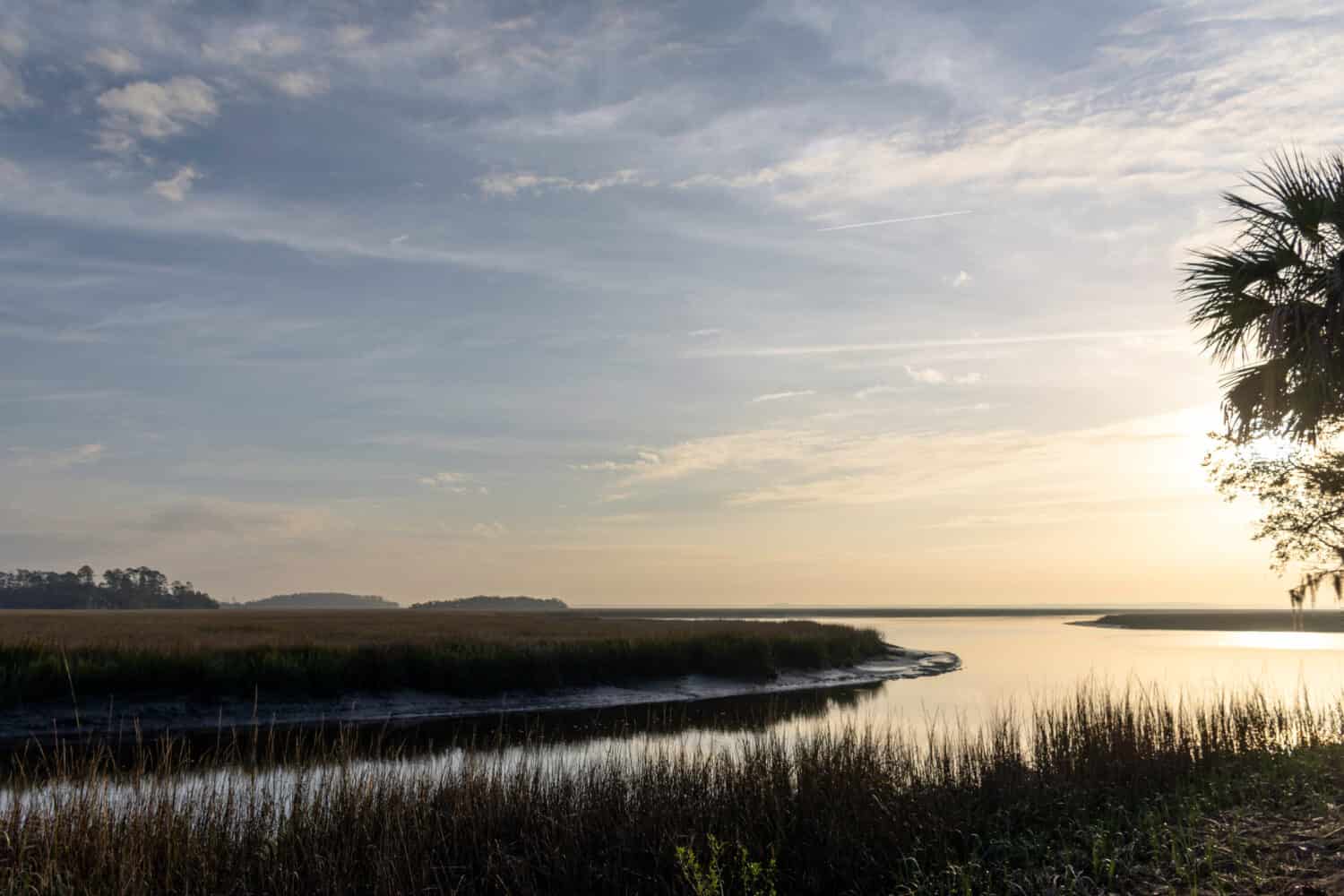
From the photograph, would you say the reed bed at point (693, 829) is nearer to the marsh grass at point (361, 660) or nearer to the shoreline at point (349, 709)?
the shoreline at point (349, 709)

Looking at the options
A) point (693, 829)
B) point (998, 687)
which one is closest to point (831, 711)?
point (998, 687)

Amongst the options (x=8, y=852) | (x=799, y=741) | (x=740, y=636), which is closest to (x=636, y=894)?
(x=799, y=741)

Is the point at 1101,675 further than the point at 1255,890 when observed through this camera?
Yes

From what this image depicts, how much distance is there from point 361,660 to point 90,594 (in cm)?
17522

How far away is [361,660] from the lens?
3005 cm

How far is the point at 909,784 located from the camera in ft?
42.7

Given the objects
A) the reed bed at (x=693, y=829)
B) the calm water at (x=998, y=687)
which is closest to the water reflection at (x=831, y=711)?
the calm water at (x=998, y=687)

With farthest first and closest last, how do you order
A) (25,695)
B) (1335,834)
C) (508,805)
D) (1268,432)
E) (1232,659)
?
(1232,659)
(25,695)
(1268,432)
(508,805)
(1335,834)

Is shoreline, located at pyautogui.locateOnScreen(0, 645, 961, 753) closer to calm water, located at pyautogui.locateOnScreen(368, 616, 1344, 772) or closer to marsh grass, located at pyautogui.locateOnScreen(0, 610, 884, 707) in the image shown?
marsh grass, located at pyautogui.locateOnScreen(0, 610, 884, 707)

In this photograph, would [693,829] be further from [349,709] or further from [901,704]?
[901,704]

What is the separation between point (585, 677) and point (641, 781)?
21.7m

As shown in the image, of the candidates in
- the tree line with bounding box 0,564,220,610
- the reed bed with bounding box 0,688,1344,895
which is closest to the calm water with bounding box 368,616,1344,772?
the reed bed with bounding box 0,688,1344,895

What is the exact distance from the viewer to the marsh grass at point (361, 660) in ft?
83.9

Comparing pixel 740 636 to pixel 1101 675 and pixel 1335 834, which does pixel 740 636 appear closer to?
pixel 1101 675
